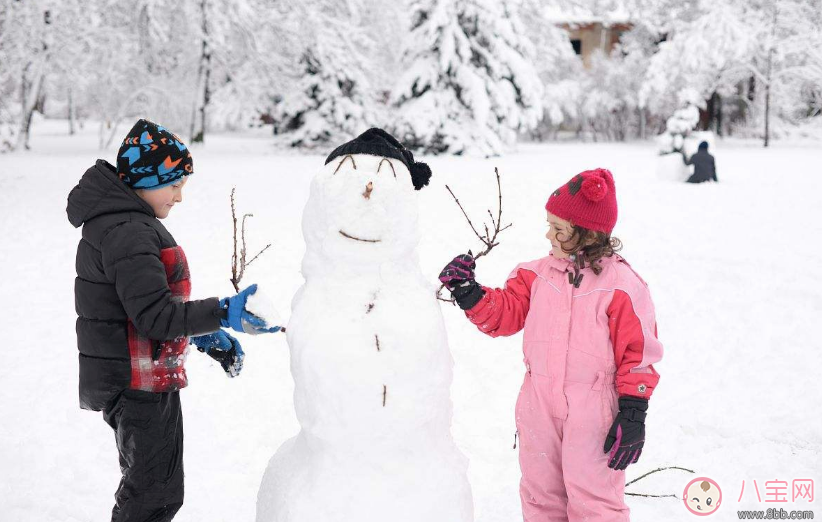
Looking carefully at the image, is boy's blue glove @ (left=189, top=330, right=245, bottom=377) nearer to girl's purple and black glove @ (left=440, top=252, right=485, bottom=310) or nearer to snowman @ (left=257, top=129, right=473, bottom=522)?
snowman @ (left=257, top=129, right=473, bottom=522)

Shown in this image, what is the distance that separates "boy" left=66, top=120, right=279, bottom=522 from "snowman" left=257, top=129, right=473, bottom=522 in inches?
9.0

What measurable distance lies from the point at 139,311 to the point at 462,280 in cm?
99

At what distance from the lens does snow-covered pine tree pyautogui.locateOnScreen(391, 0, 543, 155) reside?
14.7 m

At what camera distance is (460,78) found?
14.9 meters

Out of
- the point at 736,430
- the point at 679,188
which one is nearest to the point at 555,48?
the point at 679,188

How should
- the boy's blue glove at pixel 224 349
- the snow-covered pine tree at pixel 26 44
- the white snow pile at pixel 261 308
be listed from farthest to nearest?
1. the snow-covered pine tree at pixel 26 44
2. the boy's blue glove at pixel 224 349
3. the white snow pile at pixel 261 308

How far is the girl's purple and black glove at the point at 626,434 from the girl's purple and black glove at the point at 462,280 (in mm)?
593

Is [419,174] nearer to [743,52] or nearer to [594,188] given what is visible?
[594,188]

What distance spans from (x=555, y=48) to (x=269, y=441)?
64.1ft

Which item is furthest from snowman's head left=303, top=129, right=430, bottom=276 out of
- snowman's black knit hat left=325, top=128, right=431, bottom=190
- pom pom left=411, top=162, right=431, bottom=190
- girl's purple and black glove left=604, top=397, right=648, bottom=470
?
girl's purple and black glove left=604, top=397, right=648, bottom=470

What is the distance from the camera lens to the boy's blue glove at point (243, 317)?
184 cm

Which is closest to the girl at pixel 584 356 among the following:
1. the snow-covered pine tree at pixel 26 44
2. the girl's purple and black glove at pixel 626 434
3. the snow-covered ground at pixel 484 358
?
the girl's purple and black glove at pixel 626 434

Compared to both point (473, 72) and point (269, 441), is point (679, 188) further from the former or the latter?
point (269, 441)

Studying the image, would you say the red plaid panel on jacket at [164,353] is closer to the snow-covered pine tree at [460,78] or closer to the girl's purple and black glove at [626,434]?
the girl's purple and black glove at [626,434]
